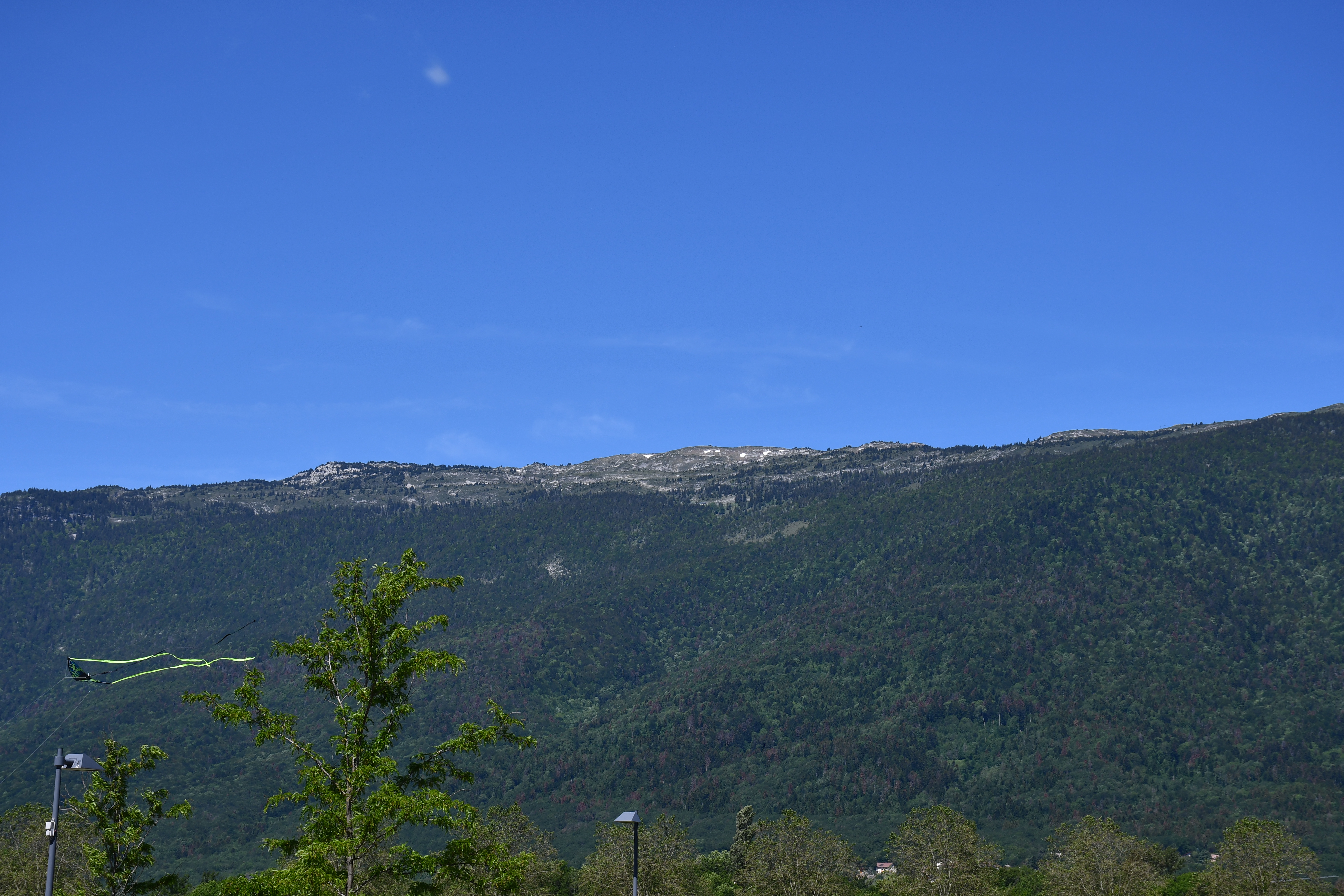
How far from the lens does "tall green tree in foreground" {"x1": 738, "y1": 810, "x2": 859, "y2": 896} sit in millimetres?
76438

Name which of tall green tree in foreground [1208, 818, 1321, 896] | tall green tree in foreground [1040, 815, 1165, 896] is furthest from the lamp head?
tall green tree in foreground [1208, 818, 1321, 896]

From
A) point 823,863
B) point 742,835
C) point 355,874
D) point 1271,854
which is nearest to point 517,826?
point 823,863

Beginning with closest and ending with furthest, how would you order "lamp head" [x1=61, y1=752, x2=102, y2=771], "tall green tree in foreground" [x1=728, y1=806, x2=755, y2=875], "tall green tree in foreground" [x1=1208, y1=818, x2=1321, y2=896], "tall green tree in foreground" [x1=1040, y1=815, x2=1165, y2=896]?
"lamp head" [x1=61, y1=752, x2=102, y2=771] → "tall green tree in foreground" [x1=1208, y1=818, x2=1321, y2=896] → "tall green tree in foreground" [x1=1040, y1=815, x2=1165, y2=896] → "tall green tree in foreground" [x1=728, y1=806, x2=755, y2=875]

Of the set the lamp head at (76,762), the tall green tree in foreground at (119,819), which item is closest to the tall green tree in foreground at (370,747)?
the lamp head at (76,762)

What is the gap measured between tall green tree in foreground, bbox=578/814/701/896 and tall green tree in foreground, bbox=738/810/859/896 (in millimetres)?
4575

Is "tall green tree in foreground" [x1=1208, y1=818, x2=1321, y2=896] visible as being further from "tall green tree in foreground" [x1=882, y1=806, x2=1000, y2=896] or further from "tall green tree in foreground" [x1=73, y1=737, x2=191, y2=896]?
"tall green tree in foreground" [x1=73, y1=737, x2=191, y2=896]

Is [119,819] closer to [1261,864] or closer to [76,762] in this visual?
[76,762]

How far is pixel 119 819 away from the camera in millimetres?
44656

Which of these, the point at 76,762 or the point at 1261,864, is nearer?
the point at 76,762

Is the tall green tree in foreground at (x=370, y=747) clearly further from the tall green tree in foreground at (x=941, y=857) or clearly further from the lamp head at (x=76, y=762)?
the tall green tree in foreground at (x=941, y=857)

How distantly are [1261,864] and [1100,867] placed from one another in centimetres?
986

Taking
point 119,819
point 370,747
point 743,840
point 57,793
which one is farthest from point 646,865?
point 57,793

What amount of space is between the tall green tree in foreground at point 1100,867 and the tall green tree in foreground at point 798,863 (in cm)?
1341

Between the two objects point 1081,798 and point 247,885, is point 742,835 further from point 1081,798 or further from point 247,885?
point 247,885
